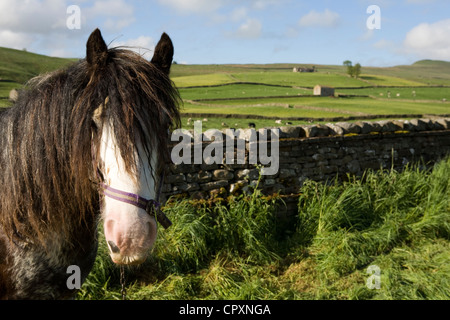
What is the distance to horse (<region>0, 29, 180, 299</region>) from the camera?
187 cm

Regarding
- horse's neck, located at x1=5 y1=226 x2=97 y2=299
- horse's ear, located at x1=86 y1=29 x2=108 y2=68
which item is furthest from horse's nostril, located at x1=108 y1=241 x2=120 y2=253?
horse's ear, located at x1=86 y1=29 x2=108 y2=68

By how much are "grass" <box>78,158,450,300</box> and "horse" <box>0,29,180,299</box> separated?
2.65 meters

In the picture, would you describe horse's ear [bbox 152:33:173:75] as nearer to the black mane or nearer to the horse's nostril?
the black mane

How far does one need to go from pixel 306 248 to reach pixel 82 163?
4.98m

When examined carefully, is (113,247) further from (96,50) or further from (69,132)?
(96,50)

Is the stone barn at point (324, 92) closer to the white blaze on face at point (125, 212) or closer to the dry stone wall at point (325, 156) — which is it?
the dry stone wall at point (325, 156)

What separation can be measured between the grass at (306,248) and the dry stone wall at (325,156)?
0.26 m

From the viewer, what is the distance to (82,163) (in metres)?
2.02

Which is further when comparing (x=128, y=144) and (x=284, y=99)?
(x=284, y=99)

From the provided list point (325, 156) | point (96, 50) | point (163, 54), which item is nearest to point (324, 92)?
point (325, 156)

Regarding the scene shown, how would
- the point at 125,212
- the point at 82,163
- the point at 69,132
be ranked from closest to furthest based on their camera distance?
1. the point at 125,212
2. the point at 82,163
3. the point at 69,132

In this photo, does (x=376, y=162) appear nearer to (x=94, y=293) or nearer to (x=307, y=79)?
(x=94, y=293)

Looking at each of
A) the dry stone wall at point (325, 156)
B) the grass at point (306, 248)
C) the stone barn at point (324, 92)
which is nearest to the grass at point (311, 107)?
the stone barn at point (324, 92)
